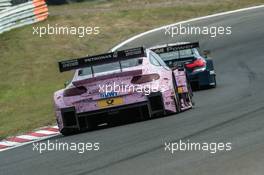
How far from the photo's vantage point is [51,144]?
35.7ft

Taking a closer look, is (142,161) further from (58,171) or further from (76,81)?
(76,81)

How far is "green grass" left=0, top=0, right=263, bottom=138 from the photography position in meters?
18.1

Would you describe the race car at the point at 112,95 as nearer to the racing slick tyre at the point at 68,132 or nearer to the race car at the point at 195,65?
Answer: the racing slick tyre at the point at 68,132

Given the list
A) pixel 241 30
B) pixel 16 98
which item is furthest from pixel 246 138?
pixel 241 30

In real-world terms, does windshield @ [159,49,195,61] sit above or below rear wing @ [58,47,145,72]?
below

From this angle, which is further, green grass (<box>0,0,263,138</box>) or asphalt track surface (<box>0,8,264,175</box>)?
green grass (<box>0,0,263,138</box>)
